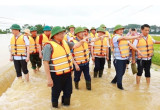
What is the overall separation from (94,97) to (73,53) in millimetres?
1379

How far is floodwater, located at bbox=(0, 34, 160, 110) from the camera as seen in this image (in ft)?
14.2

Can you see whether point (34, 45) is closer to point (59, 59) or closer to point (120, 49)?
point (120, 49)

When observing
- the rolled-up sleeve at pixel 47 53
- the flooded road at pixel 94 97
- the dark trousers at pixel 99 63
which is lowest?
the flooded road at pixel 94 97

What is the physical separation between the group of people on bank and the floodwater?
0.98ft

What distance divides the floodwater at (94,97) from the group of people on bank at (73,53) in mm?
298

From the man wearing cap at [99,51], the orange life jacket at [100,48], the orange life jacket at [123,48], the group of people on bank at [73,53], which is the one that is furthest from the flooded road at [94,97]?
the orange life jacket at [123,48]

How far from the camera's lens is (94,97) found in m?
4.94

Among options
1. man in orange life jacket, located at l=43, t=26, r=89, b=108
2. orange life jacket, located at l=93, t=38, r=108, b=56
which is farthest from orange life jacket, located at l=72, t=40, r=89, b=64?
orange life jacket, located at l=93, t=38, r=108, b=56

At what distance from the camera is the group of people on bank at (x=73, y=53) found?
3.59 meters

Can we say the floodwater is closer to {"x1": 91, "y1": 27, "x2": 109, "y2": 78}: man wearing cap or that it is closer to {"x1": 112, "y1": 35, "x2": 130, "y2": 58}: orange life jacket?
{"x1": 91, "y1": 27, "x2": 109, "y2": 78}: man wearing cap

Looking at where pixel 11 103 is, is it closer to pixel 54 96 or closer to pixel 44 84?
pixel 54 96

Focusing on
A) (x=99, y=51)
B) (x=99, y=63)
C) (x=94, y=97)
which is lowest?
(x=94, y=97)

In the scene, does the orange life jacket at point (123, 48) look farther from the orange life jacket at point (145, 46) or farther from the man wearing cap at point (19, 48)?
the man wearing cap at point (19, 48)

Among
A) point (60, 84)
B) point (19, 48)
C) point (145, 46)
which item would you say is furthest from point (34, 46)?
point (145, 46)
